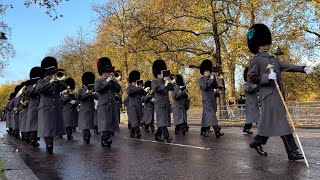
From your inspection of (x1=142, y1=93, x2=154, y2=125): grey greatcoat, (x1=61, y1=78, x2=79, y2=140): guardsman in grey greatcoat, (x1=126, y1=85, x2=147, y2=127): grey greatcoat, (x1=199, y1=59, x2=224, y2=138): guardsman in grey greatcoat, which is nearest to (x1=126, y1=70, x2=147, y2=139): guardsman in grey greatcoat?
(x1=126, y1=85, x2=147, y2=127): grey greatcoat

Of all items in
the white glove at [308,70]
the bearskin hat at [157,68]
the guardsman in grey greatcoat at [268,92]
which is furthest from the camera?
the bearskin hat at [157,68]

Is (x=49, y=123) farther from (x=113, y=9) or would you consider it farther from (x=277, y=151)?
(x=113, y=9)

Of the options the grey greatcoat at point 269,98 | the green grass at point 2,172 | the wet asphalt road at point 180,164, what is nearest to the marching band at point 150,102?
the grey greatcoat at point 269,98

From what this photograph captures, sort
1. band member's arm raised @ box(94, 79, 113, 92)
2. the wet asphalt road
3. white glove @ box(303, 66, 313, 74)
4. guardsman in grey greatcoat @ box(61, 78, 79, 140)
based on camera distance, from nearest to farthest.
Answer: the wet asphalt road
white glove @ box(303, 66, 313, 74)
band member's arm raised @ box(94, 79, 113, 92)
guardsman in grey greatcoat @ box(61, 78, 79, 140)

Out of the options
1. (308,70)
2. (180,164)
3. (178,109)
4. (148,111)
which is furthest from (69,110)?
(308,70)

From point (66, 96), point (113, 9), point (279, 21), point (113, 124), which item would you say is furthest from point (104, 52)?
point (113, 124)

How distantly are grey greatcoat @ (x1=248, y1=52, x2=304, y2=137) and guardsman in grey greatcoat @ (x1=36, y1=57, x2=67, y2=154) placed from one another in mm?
4749

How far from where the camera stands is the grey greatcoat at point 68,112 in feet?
57.5

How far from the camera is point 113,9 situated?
1549 inches

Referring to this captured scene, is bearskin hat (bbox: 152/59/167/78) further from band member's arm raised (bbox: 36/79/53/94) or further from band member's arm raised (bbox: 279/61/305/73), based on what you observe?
band member's arm raised (bbox: 279/61/305/73)

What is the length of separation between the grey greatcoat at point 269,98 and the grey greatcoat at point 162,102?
4517mm

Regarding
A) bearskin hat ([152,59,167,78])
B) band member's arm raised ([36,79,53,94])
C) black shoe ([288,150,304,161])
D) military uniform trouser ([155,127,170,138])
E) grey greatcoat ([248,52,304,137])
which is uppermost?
bearskin hat ([152,59,167,78])

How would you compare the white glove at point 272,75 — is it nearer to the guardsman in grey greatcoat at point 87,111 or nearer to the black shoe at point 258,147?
the black shoe at point 258,147

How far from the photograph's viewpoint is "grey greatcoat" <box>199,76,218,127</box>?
13211 millimetres
